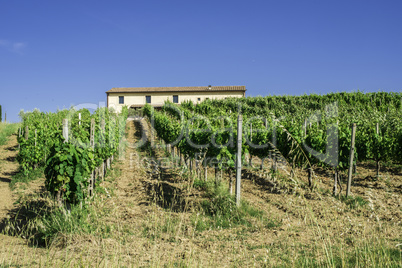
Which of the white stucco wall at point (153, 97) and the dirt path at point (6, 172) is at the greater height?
the white stucco wall at point (153, 97)

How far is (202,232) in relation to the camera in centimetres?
535

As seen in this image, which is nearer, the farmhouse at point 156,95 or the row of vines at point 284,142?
the row of vines at point 284,142

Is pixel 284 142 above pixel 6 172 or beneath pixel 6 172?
above

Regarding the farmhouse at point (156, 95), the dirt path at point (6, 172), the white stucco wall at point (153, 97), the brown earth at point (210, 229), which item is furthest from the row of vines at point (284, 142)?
the white stucco wall at point (153, 97)

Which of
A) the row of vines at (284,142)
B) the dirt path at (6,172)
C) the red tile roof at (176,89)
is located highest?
the red tile roof at (176,89)

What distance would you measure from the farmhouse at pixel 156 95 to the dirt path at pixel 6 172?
25722 millimetres

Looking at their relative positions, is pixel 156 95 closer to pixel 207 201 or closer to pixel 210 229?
pixel 207 201

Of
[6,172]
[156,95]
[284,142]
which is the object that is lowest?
[6,172]

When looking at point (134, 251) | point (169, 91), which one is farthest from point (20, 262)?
point (169, 91)

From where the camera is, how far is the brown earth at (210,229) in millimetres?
3445

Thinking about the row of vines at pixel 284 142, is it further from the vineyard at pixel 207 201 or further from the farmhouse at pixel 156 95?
the farmhouse at pixel 156 95

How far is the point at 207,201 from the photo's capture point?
720cm

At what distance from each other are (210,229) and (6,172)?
32.7 ft

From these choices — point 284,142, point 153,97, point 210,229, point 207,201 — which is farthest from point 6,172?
point 153,97
